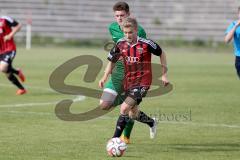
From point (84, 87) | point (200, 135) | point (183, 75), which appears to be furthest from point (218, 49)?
point (200, 135)

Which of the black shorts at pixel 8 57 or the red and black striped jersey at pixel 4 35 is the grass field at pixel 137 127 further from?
the red and black striped jersey at pixel 4 35

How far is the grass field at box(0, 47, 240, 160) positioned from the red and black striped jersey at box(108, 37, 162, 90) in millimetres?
919

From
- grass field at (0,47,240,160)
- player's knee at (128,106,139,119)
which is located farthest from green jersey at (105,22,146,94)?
grass field at (0,47,240,160)

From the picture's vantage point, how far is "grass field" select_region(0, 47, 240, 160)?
916 centimetres

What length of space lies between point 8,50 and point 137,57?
890cm

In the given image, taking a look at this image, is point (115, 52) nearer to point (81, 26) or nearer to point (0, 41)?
point (0, 41)

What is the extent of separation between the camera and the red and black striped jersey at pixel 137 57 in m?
9.61

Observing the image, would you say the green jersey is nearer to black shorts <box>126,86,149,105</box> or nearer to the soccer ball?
black shorts <box>126,86,149,105</box>

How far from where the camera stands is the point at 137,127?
39.2 ft

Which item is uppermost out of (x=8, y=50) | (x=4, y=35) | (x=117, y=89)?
(x=117, y=89)

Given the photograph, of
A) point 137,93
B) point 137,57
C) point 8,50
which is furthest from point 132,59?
point 8,50

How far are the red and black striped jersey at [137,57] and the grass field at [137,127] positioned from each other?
3.01ft

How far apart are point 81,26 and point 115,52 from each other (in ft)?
121

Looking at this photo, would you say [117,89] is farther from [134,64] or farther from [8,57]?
[8,57]
